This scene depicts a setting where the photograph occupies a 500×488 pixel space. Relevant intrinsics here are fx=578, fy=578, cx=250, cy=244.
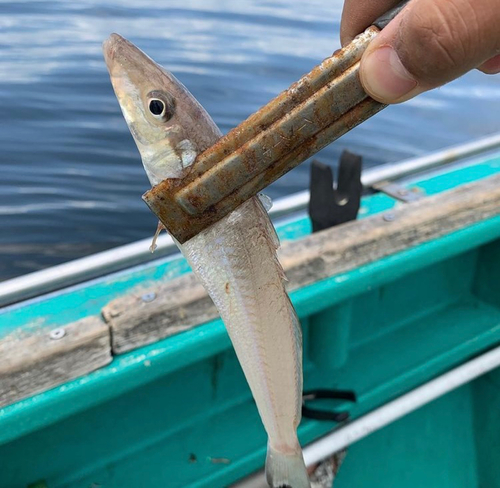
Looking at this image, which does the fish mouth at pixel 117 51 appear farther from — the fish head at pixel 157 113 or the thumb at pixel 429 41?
the thumb at pixel 429 41

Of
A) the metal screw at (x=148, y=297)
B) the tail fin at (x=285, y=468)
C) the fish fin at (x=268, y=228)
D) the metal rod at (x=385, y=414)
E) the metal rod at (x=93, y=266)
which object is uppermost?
the fish fin at (x=268, y=228)

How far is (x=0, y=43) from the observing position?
10711mm

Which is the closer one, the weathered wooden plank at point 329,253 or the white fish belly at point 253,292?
the white fish belly at point 253,292

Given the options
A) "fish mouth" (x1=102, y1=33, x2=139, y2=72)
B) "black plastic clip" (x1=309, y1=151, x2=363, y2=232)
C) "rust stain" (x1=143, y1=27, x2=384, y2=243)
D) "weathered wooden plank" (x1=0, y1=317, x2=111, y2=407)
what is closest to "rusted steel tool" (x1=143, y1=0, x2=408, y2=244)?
"rust stain" (x1=143, y1=27, x2=384, y2=243)

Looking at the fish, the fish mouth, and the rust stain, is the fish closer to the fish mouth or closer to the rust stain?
the fish mouth

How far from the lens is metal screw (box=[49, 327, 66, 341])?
188 cm

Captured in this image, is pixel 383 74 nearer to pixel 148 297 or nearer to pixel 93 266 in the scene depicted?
pixel 148 297

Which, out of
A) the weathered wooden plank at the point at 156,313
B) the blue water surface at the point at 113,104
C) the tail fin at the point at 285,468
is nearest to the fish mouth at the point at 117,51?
the weathered wooden plank at the point at 156,313

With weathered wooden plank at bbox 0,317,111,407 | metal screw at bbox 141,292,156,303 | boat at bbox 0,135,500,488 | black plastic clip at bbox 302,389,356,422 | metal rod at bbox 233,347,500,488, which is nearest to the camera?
weathered wooden plank at bbox 0,317,111,407

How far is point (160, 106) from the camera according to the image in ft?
4.57

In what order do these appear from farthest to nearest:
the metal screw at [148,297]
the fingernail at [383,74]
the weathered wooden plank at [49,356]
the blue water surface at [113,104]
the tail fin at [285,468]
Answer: the blue water surface at [113,104] → the metal screw at [148,297] → the weathered wooden plank at [49,356] → the tail fin at [285,468] → the fingernail at [383,74]

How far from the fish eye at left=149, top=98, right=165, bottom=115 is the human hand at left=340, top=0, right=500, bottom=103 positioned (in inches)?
20.8

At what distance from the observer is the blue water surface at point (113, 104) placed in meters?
5.81

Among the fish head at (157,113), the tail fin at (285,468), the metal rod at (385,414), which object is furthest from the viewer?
the metal rod at (385,414)
